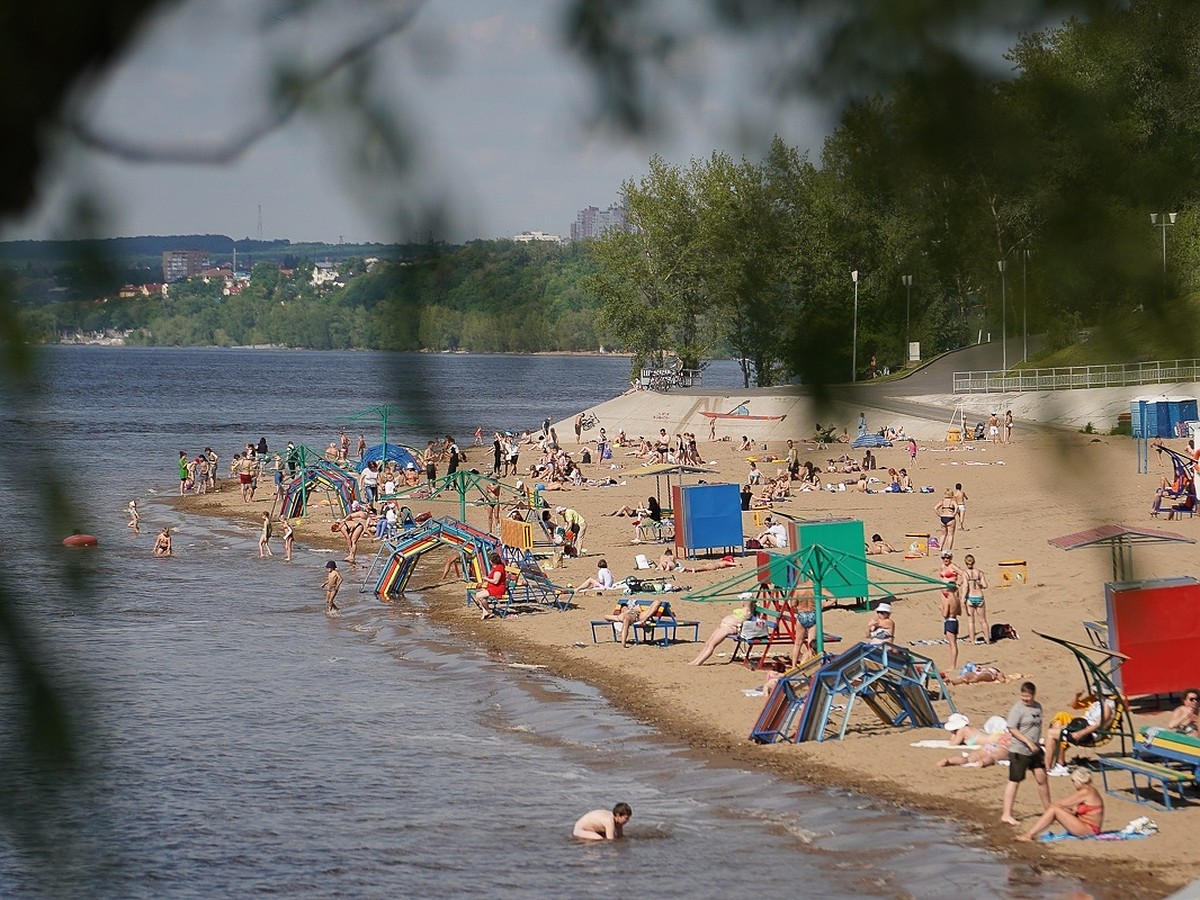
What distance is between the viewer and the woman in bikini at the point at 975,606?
17.6 m

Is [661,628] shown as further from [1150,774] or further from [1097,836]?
[1097,836]

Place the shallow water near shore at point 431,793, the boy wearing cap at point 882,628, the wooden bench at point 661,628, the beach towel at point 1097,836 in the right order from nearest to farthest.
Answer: the beach towel at point 1097,836, the shallow water near shore at point 431,793, the boy wearing cap at point 882,628, the wooden bench at point 661,628

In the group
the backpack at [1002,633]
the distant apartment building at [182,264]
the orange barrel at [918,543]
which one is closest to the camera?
the distant apartment building at [182,264]

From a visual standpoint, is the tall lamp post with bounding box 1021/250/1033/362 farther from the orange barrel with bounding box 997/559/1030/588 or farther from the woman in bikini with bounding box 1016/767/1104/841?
the orange barrel with bounding box 997/559/1030/588

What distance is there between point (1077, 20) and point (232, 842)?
41.3 feet

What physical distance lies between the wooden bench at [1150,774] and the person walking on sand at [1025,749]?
596 mm

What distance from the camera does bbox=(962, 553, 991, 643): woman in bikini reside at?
1762 centimetres

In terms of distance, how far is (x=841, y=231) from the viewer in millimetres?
2193

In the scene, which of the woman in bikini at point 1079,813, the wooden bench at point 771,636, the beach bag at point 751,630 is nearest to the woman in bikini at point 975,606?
the wooden bench at point 771,636

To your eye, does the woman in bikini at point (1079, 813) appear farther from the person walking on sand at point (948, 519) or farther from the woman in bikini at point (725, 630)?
the person walking on sand at point (948, 519)

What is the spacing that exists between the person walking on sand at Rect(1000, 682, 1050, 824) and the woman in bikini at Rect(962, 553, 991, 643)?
552 centimetres

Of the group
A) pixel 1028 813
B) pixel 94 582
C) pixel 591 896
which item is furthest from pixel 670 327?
pixel 1028 813

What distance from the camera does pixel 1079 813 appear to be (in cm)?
1155

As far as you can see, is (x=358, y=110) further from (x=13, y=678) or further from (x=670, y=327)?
(x=670, y=327)
